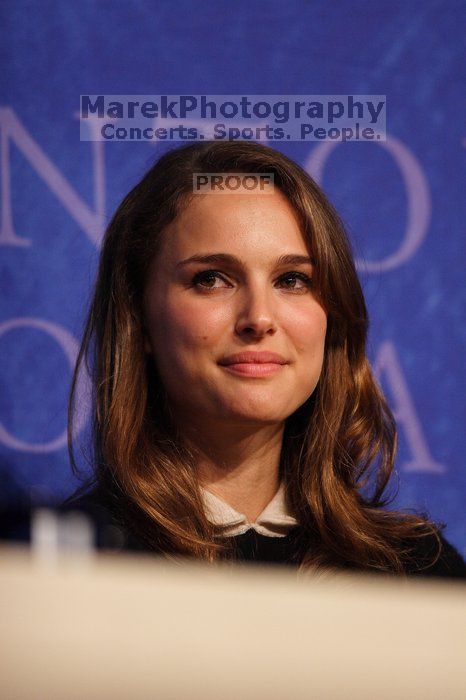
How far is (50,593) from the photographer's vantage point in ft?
0.45

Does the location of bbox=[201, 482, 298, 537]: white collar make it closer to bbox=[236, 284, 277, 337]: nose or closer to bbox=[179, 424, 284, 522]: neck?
bbox=[179, 424, 284, 522]: neck

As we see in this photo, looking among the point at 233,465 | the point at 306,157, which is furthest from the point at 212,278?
the point at 306,157

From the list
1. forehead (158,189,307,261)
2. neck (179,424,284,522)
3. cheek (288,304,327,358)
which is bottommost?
neck (179,424,284,522)

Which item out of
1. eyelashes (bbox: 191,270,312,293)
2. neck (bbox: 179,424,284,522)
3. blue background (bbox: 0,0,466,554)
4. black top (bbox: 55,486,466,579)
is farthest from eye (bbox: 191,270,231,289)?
blue background (bbox: 0,0,466,554)

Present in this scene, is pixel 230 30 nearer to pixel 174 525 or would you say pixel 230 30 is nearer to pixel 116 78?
pixel 116 78

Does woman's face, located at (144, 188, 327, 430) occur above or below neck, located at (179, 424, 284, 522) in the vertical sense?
above

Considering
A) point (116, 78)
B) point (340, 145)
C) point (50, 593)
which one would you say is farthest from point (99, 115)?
point (50, 593)

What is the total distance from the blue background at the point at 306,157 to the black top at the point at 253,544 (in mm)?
285

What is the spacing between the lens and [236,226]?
0.94 m

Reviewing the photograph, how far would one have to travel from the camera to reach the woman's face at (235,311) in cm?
93

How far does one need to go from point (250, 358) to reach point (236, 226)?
0.15 metres

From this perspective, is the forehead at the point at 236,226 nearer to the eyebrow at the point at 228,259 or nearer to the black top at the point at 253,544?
the eyebrow at the point at 228,259

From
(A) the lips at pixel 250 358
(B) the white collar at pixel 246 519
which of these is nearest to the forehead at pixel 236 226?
(A) the lips at pixel 250 358

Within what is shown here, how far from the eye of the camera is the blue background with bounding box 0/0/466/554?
1308 millimetres
